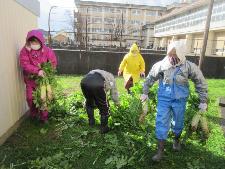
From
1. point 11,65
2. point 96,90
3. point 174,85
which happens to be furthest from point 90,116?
point 174,85

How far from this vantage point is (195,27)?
37.1 meters

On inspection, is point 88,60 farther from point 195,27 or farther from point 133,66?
point 195,27

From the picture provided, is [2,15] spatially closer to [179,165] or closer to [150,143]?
[150,143]

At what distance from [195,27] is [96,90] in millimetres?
34517

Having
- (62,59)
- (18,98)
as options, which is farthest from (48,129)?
(62,59)

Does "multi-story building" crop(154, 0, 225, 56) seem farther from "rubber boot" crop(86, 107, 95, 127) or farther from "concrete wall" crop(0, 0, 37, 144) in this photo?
"concrete wall" crop(0, 0, 37, 144)

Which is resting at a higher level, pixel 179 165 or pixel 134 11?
pixel 134 11

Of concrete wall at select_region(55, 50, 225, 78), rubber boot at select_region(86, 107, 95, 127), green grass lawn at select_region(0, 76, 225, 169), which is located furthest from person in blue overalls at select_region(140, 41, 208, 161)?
concrete wall at select_region(55, 50, 225, 78)

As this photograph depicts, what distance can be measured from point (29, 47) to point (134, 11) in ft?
218

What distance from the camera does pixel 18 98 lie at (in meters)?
6.06

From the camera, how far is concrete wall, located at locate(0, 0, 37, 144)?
5.11 metres

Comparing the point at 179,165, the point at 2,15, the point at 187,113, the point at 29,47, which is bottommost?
the point at 179,165

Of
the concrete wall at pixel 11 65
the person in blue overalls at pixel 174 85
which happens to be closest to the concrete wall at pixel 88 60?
the concrete wall at pixel 11 65

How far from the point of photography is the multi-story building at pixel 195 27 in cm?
2920
